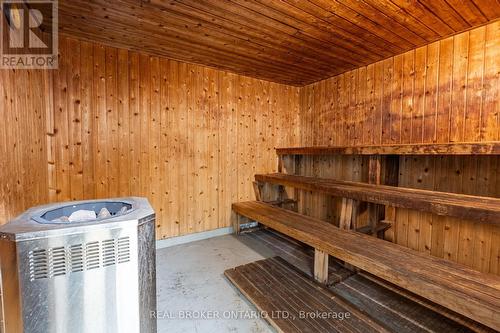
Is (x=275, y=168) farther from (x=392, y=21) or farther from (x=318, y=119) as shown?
(x=392, y=21)

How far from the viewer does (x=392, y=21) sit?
1919mm

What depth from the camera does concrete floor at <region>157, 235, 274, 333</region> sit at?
1595 millimetres

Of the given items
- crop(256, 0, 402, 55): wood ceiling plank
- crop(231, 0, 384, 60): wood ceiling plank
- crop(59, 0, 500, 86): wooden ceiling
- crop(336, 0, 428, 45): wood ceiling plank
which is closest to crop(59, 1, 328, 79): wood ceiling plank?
crop(59, 0, 500, 86): wooden ceiling

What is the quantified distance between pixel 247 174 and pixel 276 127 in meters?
0.91

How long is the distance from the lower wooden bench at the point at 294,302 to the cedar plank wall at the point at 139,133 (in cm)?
125

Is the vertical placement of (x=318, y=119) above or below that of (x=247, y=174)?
above

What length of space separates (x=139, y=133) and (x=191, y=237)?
57.4 inches

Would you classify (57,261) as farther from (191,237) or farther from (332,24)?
(332,24)

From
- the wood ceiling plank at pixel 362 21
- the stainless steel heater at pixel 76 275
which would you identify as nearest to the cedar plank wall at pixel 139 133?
the stainless steel heater at pixel 76 275

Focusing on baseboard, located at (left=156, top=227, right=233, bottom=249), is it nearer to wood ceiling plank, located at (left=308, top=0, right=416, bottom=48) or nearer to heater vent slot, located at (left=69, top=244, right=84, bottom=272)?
heater vent slot, located at (left=69, top=244, right=84, bottom=272)

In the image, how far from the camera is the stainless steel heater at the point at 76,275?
0.82 metres

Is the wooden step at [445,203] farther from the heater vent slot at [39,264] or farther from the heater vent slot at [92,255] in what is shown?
the heater vent slot at [39,264]

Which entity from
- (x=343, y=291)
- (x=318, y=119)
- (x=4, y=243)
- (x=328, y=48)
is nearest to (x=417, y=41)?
(x=328, y=48)

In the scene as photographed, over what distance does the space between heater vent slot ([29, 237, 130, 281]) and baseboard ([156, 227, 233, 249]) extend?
2.00m
